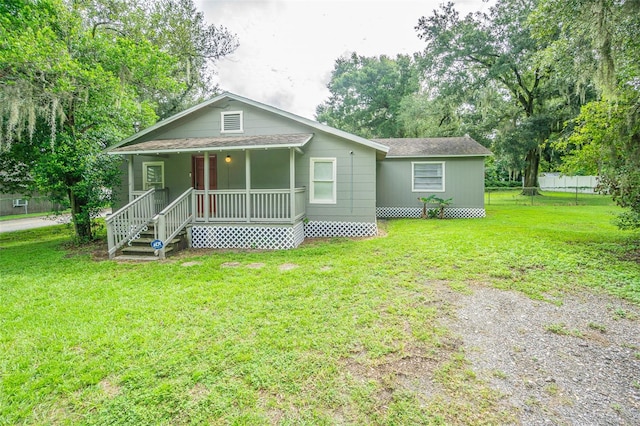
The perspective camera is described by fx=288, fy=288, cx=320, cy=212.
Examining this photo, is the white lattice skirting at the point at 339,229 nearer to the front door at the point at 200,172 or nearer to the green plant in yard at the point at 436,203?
the front door at the point at 200,172

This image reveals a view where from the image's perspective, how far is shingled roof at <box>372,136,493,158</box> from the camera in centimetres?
1286

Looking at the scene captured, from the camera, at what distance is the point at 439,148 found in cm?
1359

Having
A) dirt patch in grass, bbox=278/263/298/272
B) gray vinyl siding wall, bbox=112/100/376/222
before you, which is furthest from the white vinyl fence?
dirt patch in grass, bbox=278/263/298/272

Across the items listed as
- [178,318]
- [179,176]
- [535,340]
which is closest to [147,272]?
[178,318]

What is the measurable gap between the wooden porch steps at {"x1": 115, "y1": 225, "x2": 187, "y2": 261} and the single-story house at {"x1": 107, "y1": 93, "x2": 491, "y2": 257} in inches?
8.0

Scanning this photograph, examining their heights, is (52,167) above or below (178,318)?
above

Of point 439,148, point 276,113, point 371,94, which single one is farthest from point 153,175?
point 371,94

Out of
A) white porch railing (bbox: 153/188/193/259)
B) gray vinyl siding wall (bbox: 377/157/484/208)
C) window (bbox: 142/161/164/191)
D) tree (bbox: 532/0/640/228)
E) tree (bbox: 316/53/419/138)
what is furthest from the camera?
tree (bbox: 316/53/419/138)

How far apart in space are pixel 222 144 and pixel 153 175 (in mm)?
3984

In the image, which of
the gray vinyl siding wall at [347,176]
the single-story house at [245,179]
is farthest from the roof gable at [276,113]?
the gray vinyl siding wall at [347,176]

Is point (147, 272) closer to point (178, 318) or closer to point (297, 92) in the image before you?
point (178, 318)

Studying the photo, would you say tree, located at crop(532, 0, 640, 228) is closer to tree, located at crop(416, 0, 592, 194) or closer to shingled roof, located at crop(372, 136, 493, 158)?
shingled roof, located at crop(372, 136, 493, 158)

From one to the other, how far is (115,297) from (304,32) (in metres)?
18.5

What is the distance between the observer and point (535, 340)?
3223 millimetres
